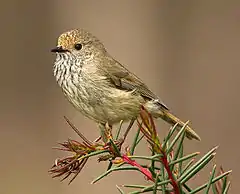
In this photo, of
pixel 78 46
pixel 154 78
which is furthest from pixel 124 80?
pixel 154 78

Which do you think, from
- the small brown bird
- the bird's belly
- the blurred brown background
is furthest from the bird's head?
the blurred brown background

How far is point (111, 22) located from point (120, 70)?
2.60 metres

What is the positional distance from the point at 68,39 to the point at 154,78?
3009 millimetres

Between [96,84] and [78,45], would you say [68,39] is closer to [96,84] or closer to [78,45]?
[78,45]

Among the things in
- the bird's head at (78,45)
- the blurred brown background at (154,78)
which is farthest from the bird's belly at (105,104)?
the blurred brown background at (154,78)

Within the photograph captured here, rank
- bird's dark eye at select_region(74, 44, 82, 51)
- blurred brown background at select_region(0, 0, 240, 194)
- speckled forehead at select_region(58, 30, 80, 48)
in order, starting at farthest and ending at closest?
blurred brown background at select_region(0, 0, 240, 194) → bird's dark eye at select_region(74, 44, 82, 51) → speckled forehead at select_region(58, 30, 80, 48)

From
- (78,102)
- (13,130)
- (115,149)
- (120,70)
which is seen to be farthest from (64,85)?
(13,130)

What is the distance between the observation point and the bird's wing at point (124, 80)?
3.42 m

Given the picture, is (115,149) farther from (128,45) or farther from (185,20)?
(185,20)

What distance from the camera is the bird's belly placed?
10.2 feet

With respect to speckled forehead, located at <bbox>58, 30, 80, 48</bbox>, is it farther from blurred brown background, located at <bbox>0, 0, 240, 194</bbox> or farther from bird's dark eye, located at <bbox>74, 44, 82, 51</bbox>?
blurred brown background, located at <bbox>0, 0, 240, 194</bbox>

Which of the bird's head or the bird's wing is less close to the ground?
the bird's head

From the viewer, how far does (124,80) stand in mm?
3482

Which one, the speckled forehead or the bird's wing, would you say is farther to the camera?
the bird's wing
